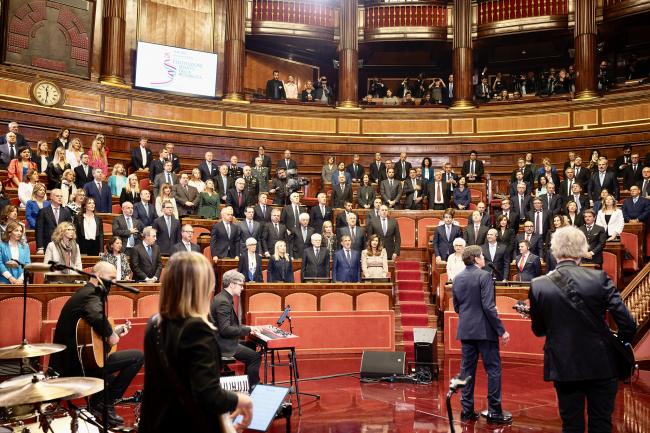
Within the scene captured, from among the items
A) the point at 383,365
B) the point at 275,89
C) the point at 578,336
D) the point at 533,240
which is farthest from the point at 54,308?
the point at 275,89

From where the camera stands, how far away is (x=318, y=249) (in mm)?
7316

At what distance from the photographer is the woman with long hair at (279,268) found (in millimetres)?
7098

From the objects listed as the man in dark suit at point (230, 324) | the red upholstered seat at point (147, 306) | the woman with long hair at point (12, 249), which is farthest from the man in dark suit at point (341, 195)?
the man in dark suit at point (230, 324)

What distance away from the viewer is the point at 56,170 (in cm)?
812

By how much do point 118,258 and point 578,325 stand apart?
489 centimetres

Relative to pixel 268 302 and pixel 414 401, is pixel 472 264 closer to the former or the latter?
pixel 414 401

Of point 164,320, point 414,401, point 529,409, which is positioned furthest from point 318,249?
point 164,320

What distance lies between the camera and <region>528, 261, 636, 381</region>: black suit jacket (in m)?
2.70

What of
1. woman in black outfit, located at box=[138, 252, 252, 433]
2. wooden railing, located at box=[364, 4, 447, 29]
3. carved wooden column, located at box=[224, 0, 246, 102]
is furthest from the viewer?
wooden railing, located at box=[364, 4, 447, 29]

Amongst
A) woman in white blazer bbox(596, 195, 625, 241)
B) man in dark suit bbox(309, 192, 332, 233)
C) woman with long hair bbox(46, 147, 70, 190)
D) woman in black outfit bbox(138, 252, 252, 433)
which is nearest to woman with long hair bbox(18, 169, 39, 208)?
woman with long hair bbox(46, 147, 70, 190)

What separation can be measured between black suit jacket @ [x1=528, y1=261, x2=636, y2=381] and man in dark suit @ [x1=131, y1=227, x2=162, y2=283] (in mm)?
4585

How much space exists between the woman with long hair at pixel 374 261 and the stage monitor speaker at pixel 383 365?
181 cm

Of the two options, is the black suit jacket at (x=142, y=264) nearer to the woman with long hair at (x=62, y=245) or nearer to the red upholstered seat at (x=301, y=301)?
the woman with long hair at (x=62, y=245)

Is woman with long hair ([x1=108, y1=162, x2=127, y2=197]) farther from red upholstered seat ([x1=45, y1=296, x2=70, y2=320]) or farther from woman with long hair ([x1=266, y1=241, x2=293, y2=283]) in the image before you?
red upholstered seat ([x1=45, y1=296, x2=70, y2=320])
